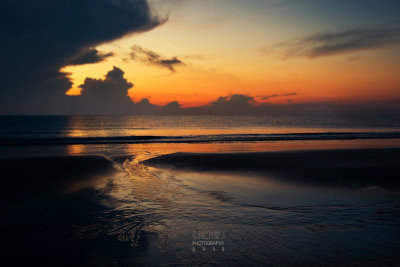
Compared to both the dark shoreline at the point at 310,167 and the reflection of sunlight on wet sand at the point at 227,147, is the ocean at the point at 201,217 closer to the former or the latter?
the dark shoreline at the point at 310,167

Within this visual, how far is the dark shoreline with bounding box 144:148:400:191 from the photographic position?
1220cm

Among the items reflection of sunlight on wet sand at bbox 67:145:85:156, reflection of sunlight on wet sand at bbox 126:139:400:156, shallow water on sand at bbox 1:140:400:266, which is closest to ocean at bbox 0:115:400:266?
shallow water on sand at bbox 1:140:400:266

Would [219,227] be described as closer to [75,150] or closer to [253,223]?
[253,223]

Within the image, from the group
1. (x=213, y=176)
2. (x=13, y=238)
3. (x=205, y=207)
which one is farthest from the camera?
(x=213, y=176)

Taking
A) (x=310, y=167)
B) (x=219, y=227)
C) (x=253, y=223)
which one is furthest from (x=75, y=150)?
(x=253, y=223)

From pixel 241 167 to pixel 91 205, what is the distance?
9402mm

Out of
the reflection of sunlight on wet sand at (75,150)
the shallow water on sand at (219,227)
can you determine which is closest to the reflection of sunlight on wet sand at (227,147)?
the reflection of sunlight on wet sand at (75,150)

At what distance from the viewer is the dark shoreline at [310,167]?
40.0ft

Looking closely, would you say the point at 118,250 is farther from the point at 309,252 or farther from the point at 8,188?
the point at 8,188

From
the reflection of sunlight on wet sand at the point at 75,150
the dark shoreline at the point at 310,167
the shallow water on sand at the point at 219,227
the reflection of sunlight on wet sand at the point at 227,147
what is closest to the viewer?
the shallow water on sand at the point at 219,227

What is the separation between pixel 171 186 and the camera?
11070 millimetres

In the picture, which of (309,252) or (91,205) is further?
(91,205)

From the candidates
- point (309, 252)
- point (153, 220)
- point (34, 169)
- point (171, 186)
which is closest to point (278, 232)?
point (309, 252)

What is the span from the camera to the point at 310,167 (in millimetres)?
15578
